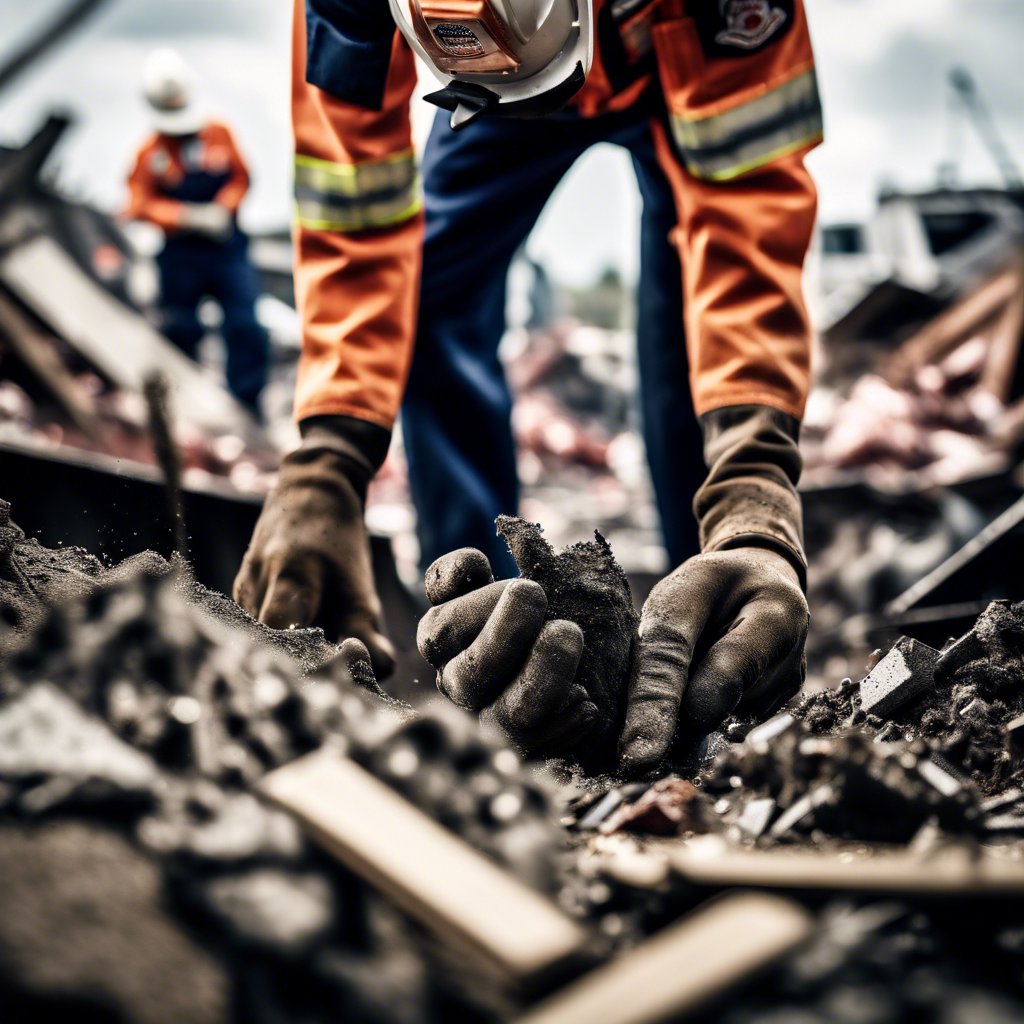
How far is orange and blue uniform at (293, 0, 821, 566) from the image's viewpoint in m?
2.15

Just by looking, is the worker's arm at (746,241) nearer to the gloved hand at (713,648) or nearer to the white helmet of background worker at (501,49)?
the gloved hand at (713,648)

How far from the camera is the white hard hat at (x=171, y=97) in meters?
6.96

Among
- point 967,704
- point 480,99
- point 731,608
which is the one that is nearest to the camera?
point 967,704

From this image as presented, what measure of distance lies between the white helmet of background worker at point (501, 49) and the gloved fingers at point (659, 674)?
950 mm

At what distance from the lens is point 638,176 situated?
2744 mm

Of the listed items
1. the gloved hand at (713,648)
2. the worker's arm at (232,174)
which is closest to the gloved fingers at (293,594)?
the gloved hand at (713,648)

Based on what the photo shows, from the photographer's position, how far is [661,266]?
9.04 ft

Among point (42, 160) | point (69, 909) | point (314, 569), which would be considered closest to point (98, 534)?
point (314, 569)

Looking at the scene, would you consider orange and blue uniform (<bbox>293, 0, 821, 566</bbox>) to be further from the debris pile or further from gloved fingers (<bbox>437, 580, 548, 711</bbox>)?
the debris pile

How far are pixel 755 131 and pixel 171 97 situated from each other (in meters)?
5.82

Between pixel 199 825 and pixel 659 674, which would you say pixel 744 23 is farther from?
pixel 199 825

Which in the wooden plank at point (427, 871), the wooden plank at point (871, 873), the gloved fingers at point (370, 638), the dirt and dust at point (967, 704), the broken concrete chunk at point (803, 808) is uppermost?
the wooden plank at point (427, 871)

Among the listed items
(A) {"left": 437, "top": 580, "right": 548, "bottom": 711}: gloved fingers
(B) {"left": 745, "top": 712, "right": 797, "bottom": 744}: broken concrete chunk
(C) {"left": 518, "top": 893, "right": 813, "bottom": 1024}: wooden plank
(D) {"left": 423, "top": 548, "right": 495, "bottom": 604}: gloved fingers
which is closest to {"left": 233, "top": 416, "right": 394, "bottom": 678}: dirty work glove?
(D) {"left": 423, "top": 548, "right": 495, "bottom": 604}: gloved fingers

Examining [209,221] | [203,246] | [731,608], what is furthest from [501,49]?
[203,246]
